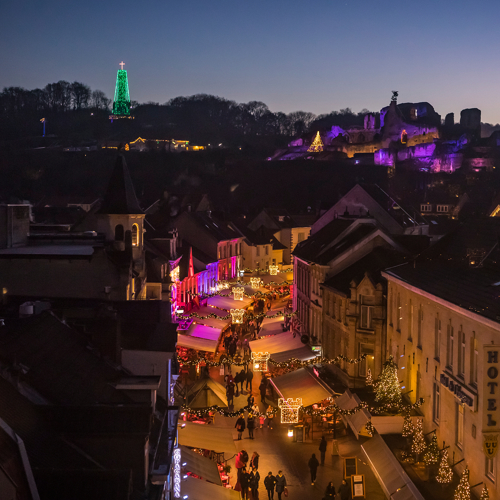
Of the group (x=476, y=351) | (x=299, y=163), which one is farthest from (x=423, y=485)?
(x=299, y=163)

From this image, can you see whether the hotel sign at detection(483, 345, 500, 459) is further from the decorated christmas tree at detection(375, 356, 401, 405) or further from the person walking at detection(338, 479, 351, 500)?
the decorated christmas tree at detection(375, 356, 401, 405)

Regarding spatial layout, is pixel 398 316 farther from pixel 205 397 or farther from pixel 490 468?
pixel 490 468

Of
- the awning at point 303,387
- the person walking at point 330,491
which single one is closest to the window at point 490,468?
the person walking at point 330,491

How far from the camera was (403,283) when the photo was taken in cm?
2073

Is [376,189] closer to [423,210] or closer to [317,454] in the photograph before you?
[317,454]

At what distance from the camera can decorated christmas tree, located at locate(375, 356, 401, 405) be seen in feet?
67.1

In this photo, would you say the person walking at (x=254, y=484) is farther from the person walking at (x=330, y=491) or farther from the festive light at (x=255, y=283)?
the festive light at (x=255, y=283)

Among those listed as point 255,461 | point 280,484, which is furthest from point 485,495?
point 255,461

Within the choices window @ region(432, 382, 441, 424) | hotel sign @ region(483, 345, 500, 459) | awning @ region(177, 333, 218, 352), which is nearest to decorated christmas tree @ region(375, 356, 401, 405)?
window @ region(432, 382, 441, 424)

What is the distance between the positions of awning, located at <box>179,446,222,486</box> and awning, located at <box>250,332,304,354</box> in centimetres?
1315

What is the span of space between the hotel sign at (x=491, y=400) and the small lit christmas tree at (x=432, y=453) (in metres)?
3.23

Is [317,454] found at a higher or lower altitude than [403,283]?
lower

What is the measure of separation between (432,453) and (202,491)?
562 centimetres

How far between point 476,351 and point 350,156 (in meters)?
129
